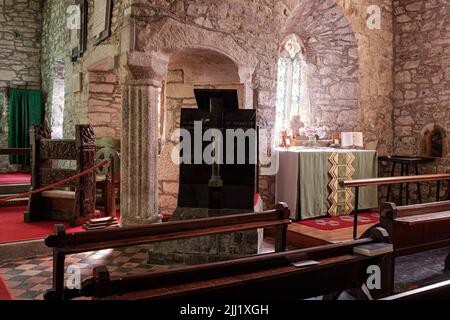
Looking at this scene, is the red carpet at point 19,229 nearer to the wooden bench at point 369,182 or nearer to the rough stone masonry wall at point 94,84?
the rough stone masonry wall at point 94,84

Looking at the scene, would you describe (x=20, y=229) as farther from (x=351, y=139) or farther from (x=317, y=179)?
(x=351, y=139)

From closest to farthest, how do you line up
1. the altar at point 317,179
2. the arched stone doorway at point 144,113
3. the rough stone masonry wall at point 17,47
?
the arched stone doorway at point 144,113, the altar at point 317,179, the rough stone masonry wall at point 17,47

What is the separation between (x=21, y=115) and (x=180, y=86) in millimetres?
5498

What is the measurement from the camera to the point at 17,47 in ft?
30.0

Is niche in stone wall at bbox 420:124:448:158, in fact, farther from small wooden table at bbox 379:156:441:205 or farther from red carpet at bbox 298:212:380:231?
red carpet at bbox 298:212:380:231

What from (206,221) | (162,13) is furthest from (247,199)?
(162,13)

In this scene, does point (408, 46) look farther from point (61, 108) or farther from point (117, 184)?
point (61, 108)

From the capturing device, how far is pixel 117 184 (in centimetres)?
559

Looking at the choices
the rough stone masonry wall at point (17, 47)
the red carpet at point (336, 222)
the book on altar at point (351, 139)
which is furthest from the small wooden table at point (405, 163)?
the rough stone masonry wall at point (17, 47)

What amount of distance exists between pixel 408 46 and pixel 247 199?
4.85 metres

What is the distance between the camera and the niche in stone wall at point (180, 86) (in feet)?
16.7

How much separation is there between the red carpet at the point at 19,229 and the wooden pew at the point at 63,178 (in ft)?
0.49
